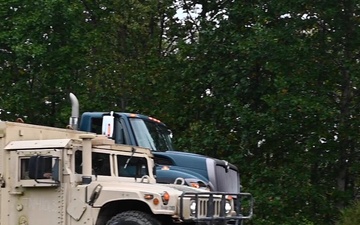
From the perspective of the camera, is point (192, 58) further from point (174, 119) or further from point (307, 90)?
point (307, 90)

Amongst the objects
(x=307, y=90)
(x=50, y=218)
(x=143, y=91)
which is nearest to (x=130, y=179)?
(x=50, y=218)

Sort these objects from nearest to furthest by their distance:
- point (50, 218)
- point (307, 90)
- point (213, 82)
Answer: point (50, 218)
point (307, 90)
point (213, 82)

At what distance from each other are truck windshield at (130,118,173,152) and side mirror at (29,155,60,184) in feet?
12.8

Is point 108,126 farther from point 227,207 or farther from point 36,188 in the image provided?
point 227,207

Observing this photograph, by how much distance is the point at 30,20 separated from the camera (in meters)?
25.9

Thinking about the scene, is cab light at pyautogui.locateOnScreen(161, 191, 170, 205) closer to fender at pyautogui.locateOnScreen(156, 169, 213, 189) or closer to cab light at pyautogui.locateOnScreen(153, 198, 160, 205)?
cab light at pyautogui.locateOnScreen(153, 198, 160, 205)

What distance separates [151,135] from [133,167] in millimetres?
3217

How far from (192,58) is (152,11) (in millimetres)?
2327

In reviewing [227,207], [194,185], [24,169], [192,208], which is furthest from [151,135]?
[192,208]

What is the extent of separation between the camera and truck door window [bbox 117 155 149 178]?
11.9m

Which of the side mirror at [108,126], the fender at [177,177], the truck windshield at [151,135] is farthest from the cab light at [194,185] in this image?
the side mirror at [108,126]

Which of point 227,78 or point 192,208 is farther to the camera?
point 227,78

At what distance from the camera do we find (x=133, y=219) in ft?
34.6

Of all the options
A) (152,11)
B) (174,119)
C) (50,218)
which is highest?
(152,11)
